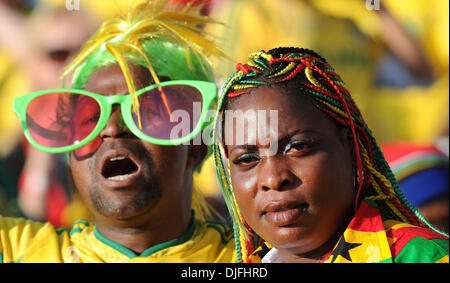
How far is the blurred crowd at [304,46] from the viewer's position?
367 cm

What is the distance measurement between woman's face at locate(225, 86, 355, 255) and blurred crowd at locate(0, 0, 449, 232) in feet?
5.65

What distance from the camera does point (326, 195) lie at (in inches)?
68.3

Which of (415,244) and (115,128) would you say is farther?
(115,128)

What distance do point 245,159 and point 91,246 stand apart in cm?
88

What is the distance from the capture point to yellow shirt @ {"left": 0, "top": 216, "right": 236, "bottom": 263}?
2334 mm

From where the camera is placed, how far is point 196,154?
8.32ft
